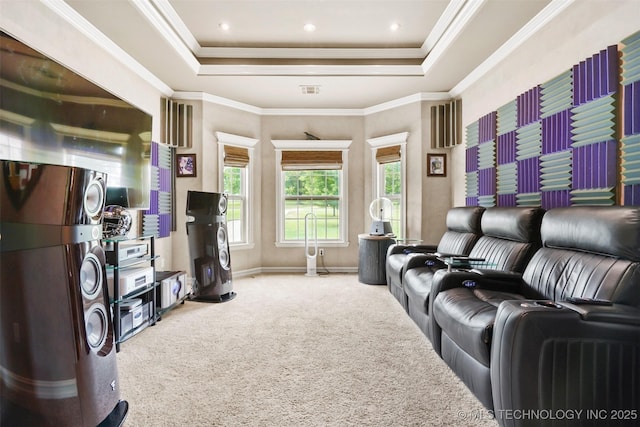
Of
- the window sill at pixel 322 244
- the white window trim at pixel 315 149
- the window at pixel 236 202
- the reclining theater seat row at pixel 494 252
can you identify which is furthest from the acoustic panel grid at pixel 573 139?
the window at pixel 236 202

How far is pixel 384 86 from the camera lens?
4355mm

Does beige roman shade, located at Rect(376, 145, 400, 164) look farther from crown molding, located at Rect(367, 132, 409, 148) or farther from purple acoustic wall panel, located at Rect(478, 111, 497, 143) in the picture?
Answer: purple acoustic wall panel, located at Rect(478, 111, 497, 143)

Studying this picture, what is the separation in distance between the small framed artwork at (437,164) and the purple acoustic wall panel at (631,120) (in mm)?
2571

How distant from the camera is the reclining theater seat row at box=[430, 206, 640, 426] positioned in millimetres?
1350

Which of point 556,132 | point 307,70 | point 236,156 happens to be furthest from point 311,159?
point 556,132

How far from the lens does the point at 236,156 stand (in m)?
4.94

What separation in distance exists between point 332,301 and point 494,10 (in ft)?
9.78

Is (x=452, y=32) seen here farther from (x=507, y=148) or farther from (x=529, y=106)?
(x=507, y=148)

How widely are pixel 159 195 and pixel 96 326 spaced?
2810 millimetres

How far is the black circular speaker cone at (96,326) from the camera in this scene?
1.50 m

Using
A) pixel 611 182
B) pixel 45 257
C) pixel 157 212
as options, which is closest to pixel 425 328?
pixel 611 182

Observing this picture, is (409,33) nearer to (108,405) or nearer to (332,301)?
(332,301)

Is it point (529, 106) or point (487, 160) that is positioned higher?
point (529, 106)

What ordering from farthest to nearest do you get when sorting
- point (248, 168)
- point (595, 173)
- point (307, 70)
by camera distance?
point (248, 168), point (307, 70), point (595, 173)
